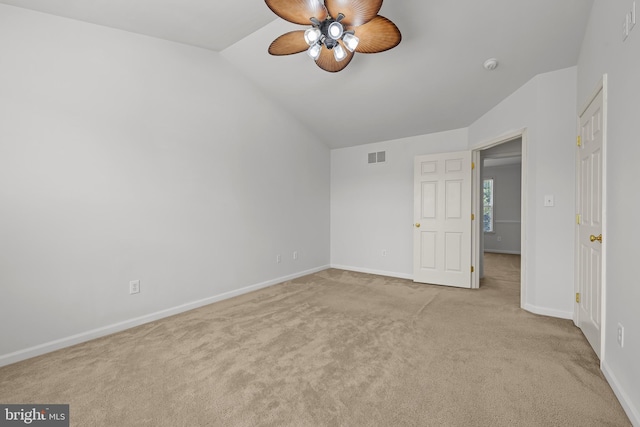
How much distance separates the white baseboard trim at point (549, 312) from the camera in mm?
2962

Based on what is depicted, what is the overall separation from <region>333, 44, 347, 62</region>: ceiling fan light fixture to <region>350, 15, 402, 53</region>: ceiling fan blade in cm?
13

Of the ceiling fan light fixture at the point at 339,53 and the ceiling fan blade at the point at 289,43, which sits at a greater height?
the ceiling fan blade at the point at 289,43

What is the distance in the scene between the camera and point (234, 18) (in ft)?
9.25

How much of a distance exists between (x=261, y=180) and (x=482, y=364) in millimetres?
3284

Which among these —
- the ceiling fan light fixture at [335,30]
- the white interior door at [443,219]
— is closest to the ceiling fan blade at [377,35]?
the ceiling fan light fixture at [335,30]

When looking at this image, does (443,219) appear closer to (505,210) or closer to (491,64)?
(491,64)

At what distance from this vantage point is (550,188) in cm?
A: 303

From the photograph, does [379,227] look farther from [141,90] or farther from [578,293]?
[141,90]

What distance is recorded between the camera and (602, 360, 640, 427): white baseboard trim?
1505mm

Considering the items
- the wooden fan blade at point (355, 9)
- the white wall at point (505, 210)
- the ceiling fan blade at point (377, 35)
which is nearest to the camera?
the wooden fan blade at point (355, 9)

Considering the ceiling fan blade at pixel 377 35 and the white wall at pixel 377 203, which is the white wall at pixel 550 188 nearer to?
the white wall at pixel 377 203

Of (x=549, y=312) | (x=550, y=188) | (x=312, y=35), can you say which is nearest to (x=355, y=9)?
(x=312, y=35)

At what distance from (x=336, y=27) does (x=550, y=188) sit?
2726mm

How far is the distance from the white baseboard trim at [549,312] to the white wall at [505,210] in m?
4.88
